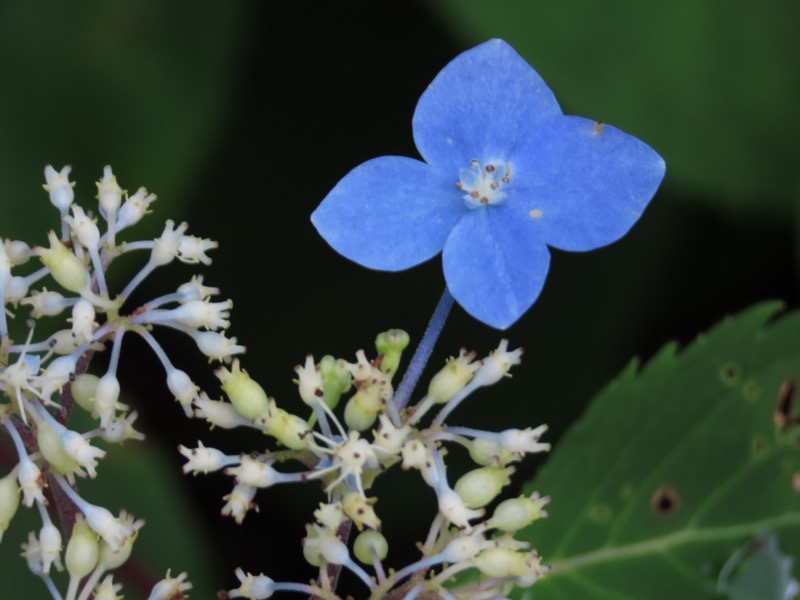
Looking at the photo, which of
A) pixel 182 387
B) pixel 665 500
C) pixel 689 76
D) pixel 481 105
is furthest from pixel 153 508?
pixel 689 76

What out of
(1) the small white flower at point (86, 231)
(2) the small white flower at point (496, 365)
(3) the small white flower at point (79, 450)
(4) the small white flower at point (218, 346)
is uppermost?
(1) the small white flower at point (86, 231)

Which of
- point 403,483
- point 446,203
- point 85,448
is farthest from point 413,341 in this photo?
point 85,448

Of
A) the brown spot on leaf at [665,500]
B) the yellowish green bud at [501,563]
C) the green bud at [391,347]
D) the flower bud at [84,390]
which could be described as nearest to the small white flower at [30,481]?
the flower bud at [84,390]

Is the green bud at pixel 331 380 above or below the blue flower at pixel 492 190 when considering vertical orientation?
below

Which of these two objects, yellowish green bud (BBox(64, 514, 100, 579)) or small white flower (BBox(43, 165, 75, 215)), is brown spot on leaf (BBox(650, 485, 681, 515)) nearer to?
yellowish green bud (BBox(64, 514, 100, 579))

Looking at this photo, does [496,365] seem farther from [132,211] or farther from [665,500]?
[665,500]

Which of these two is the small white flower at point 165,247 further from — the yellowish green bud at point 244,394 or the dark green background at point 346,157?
the dark green background at point 346,157
